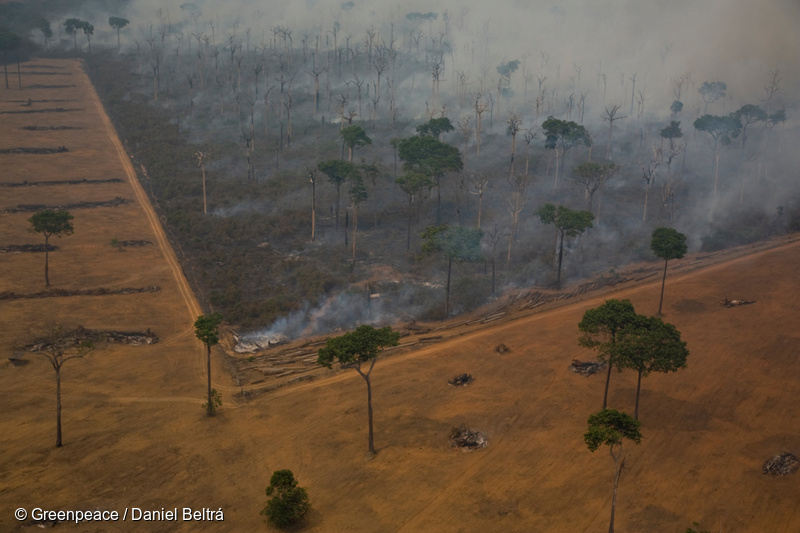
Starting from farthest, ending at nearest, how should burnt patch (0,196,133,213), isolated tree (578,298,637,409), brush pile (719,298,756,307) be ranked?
burnt patch (0,196,133,213) → brush pile (719,298,756,307) → isolated tree (578,298,637,409)

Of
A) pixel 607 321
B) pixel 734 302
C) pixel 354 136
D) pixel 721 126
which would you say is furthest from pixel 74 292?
pixel 721 126

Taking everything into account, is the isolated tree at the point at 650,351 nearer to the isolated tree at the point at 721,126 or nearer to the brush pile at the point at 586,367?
the brush pile at the point at 586,367

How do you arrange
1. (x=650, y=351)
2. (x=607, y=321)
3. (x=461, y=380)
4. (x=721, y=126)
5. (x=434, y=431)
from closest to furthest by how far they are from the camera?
(x=650, y=351) < (x=434, y=431) < (x=607, y=321) < (x=461, y=380) < (x=721, y=126)

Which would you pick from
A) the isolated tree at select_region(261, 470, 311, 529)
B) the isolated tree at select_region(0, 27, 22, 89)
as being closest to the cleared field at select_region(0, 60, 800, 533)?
the isolated tree at select_region(261, 470, 311, 529)

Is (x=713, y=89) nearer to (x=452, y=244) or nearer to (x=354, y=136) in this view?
(x=354, y=136)

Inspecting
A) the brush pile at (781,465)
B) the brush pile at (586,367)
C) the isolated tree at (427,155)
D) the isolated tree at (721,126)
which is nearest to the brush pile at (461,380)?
the brush pile at (586,367)

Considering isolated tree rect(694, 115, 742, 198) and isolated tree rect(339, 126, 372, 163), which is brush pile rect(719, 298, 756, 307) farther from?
isolated tree rect(339, 126, 372, 163)
